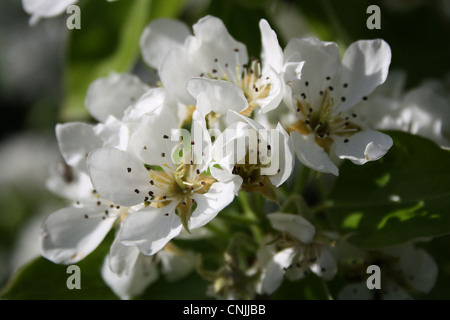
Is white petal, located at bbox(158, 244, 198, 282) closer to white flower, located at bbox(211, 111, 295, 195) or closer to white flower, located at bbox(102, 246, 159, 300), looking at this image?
white flower, located at bbox(102, 246, 159, 300)

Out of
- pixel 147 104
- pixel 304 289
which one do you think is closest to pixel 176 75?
pixel 147 104

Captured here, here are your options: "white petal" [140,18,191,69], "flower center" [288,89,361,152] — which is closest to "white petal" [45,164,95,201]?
"white petal" [140,18,191,69]

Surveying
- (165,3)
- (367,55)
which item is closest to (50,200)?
(165,3)

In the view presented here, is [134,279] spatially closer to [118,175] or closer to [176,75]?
[118,175]
